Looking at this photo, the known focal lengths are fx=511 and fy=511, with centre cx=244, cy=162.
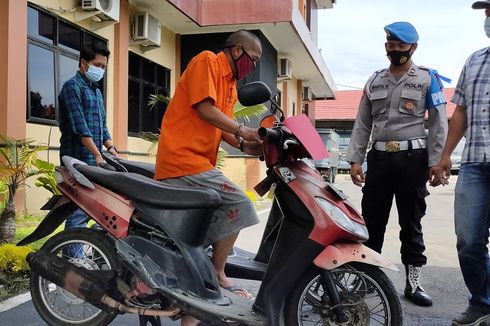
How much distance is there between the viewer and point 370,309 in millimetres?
2715

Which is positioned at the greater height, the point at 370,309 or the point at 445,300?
the point at 370,309

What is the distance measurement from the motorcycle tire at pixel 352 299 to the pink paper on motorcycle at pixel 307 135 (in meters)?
0.62

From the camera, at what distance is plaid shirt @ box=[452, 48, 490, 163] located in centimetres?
327

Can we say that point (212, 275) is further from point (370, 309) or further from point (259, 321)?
point (370, 309)

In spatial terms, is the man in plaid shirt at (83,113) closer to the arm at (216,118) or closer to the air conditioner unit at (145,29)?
the arm at (216,118)

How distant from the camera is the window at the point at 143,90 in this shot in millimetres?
10758

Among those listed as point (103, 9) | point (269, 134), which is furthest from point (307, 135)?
point (103, 9)

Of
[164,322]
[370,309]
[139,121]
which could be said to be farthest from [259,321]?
[139,121]

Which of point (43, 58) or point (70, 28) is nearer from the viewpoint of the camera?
point (43, 58)

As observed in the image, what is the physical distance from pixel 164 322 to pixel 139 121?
8.09 m

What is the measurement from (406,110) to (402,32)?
0.59 m

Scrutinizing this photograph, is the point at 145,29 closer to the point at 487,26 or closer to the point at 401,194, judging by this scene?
the point at 401,194

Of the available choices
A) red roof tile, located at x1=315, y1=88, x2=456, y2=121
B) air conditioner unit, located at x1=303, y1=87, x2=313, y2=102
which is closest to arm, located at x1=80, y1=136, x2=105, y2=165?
air conditioner unit, located at x1=303, y1=87, x2=313, y2=102

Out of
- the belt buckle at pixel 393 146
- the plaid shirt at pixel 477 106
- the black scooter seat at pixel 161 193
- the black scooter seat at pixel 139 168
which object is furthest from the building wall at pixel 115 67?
the plaid shirt at pixel 477 106
